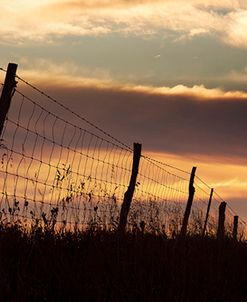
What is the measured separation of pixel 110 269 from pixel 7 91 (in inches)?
94.0

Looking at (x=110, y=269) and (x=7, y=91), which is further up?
(x=7, y=91)

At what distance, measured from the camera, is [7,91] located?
23.8ft

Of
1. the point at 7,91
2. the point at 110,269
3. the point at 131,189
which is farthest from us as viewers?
the point at 131,189

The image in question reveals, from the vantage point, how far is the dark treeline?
18.8 ft

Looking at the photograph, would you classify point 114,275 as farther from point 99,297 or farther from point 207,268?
point 207,268

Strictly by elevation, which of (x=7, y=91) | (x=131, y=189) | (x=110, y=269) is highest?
(x=7, y=91)

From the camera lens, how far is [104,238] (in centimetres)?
753

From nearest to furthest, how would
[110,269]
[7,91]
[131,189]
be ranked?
[110,269]
[7,91]
[131,189]

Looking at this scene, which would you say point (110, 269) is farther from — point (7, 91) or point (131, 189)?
point (131, 189)

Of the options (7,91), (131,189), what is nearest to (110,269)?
(7,91)

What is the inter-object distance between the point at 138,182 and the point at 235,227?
9.71 meters

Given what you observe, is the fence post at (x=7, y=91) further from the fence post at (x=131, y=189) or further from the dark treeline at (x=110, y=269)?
the fence post at (x=131, y=189)

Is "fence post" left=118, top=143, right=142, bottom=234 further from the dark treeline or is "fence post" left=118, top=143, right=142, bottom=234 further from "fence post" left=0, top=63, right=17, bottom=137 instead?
"fence post" left=0, top=63, right=17, bottom=137

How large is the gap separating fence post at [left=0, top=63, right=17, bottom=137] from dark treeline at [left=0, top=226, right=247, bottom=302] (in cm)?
136
